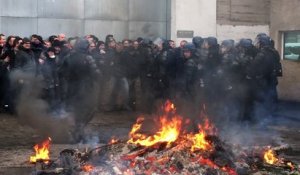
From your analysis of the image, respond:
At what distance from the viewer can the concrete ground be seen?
8.60 m

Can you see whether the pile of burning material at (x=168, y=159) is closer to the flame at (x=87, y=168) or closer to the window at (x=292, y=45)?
the flame at (x=87, y=168)

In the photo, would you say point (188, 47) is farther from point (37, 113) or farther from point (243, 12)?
point (243, 12)

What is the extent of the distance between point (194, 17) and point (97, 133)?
7.31m

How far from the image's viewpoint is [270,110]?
13.5 m

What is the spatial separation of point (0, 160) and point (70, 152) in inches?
61.0

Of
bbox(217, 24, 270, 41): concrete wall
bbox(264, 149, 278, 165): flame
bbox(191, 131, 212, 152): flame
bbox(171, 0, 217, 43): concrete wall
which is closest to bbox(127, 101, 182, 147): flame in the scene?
bbox(191, 131, 212, 152): flame

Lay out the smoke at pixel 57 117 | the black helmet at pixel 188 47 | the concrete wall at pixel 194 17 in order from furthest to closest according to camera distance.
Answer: the concrete wall at pixel 194 17
the black helmet at pixel 188 47
the smoke at pixel 57 117

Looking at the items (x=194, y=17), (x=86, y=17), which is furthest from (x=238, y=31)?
(x=86, y=17)

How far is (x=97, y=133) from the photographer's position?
11.1 metres

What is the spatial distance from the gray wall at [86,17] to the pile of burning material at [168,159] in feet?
30.0

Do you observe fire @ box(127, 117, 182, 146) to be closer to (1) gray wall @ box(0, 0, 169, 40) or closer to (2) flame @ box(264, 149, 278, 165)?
(2) flame @ box(264, 149, 278, 165)

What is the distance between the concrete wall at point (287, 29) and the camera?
1709 centimetres

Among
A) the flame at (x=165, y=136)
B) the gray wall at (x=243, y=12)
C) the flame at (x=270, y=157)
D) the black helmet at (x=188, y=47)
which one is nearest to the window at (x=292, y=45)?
the gray wall at (x=243, y=12)

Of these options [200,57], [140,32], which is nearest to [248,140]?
[200,57]
